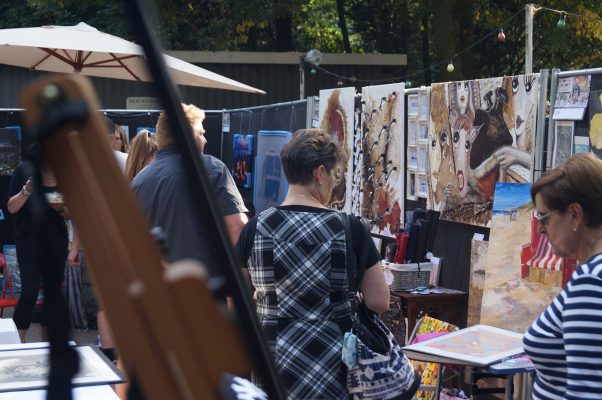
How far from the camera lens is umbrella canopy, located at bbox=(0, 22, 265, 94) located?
27.0 feet

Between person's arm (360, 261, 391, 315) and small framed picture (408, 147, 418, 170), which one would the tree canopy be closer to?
small framed picture (408, 147, 418, 170)

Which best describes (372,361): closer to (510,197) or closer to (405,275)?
(510,197)

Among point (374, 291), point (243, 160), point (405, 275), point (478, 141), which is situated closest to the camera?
point (374, 291)

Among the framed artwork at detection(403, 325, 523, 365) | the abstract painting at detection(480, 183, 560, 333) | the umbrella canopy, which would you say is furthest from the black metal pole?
the umbrella canopy

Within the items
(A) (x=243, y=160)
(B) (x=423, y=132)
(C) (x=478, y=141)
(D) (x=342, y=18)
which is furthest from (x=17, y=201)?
(D) (x=342, y=18)

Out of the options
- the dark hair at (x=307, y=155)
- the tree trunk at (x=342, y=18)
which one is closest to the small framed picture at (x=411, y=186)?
the dark hair at (x=307, y=155)

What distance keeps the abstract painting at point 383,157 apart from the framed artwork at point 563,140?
1.92 meters

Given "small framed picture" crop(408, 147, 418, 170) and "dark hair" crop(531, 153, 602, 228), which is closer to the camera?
"dark hair" crop(531, 153, 602, 228)

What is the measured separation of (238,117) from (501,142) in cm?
761

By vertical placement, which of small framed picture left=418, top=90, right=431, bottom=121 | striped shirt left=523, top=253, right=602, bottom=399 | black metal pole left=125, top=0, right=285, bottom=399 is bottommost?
striped shirt left=523, top=253, right=602, bottom=399

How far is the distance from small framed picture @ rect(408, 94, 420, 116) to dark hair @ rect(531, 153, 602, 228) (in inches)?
151

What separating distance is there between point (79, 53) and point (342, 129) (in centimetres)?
322

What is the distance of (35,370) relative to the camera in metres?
2.80

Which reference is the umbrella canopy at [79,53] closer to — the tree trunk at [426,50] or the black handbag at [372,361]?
the black handbag at [372,361]
